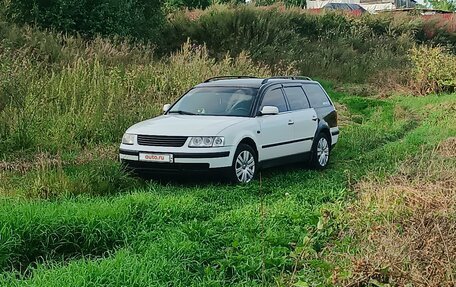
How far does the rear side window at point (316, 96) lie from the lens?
12102 mm

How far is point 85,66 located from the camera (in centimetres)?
1477

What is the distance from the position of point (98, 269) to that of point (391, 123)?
1377 centimetres

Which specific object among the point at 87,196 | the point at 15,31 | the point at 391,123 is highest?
the point at 15,31

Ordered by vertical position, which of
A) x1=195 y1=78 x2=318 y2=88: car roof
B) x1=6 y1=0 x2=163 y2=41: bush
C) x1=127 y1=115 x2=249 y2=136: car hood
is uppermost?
x1=6 y1=0 x2=163 y2=41: bush

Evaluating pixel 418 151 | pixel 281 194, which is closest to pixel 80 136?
pixel 281 194

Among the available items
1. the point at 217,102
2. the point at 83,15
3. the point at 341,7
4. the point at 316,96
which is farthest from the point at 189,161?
the point at 341,7

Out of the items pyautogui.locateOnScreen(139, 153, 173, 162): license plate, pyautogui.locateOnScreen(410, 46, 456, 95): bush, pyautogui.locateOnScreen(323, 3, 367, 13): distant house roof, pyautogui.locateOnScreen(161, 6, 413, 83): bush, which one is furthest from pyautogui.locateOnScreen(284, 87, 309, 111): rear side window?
pyautogui.locateOnScreen(323, 3, 367, 13): distant house roof

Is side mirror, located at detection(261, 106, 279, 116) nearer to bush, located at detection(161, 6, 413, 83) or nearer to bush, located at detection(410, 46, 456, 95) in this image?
bush, located at detection(161, 6, 413, 83)

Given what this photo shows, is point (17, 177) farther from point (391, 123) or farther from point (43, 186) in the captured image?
point (391, 123)

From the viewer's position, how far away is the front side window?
35.1 feet

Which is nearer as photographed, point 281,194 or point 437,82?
point 281,194

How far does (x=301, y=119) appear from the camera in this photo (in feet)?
36.9

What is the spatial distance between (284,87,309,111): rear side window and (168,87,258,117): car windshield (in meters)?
0.99

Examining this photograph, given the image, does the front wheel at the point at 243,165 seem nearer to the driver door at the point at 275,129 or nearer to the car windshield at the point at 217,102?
the driver door at the point at 275,129
